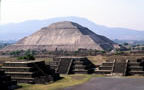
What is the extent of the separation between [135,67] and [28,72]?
98.8ft

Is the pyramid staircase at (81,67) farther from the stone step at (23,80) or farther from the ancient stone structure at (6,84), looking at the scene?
the ancient stone structure at (6,84)

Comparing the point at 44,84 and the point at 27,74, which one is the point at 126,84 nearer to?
the point at 44,84

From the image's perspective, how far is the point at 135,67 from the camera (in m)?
80.3

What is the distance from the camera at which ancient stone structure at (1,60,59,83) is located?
6775 centimetres

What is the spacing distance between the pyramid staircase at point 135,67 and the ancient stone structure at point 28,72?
71.6ft

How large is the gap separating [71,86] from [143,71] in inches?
989

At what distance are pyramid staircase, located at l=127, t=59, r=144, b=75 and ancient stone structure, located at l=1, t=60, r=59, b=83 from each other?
21.8m

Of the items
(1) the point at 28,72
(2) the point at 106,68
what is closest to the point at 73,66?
(2) the point at 106,68

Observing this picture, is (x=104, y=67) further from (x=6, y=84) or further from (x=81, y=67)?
(x=6, y=84)

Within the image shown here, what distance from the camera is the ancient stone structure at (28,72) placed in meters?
67.8

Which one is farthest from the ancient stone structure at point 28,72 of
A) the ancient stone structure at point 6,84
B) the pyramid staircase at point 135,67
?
the pyramid staircase at point 135,67

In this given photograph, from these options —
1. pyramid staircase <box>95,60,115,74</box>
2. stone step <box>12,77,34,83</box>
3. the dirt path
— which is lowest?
the dirt path

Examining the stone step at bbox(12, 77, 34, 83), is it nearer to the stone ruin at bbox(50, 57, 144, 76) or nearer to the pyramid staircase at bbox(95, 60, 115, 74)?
the stone ruin at bbox(50, 57, 144, 76)

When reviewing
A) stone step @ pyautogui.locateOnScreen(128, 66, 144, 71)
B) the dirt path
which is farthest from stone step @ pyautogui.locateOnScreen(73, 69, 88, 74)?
the dirt path
